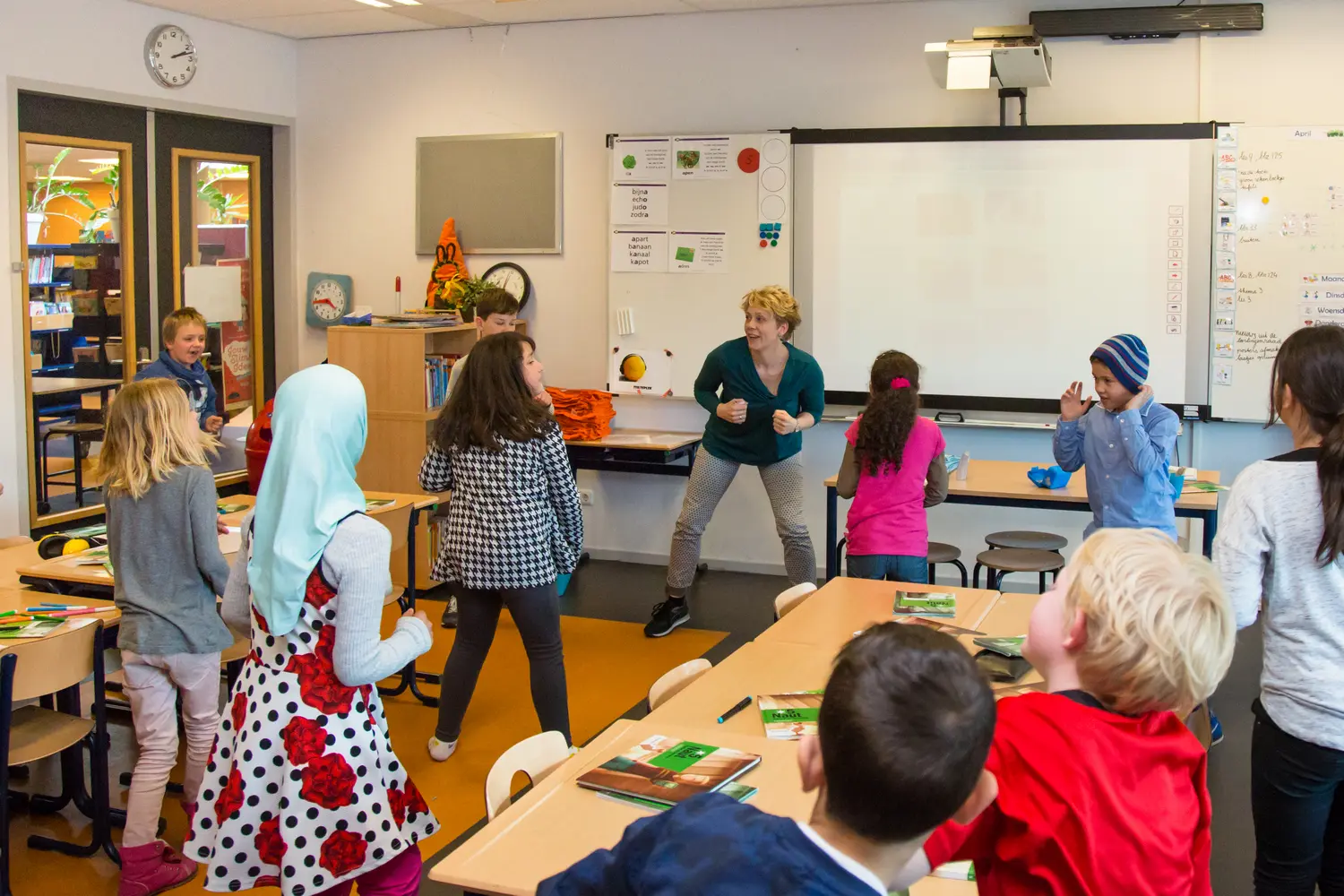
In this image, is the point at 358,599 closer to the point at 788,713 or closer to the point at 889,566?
the point at 788,713

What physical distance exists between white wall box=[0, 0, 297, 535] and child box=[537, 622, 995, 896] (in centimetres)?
577

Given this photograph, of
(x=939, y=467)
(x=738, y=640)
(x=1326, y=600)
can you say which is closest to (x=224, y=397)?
(x=738, y=640)

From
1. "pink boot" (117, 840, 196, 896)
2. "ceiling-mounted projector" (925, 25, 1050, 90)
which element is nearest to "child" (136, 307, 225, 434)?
"pink boot" (117, 840, 196, 896)

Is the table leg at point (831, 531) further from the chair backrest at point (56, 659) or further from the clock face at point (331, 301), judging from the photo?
the clock face at point (331, 301)

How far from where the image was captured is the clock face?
7.79 metres

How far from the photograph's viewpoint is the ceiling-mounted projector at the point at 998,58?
5598 mm

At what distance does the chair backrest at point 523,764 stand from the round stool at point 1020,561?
10.1 feet

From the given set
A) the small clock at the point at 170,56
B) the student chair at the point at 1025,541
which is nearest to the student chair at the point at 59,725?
the student chair at the point at 1025,541

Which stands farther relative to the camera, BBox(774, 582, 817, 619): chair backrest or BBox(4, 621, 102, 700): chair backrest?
BBox(774, 582, 817, 619): chair backrest

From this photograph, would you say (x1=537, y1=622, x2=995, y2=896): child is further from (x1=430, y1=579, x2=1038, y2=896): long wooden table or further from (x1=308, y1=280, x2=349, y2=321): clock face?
(x1=308, y1=280, x2=349, y2=321): clock face

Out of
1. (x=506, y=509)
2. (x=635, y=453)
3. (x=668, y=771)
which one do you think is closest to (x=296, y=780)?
(x=668, y=771)

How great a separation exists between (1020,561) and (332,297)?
15.3 feet

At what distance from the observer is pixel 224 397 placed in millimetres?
7621

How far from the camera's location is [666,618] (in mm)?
5910
